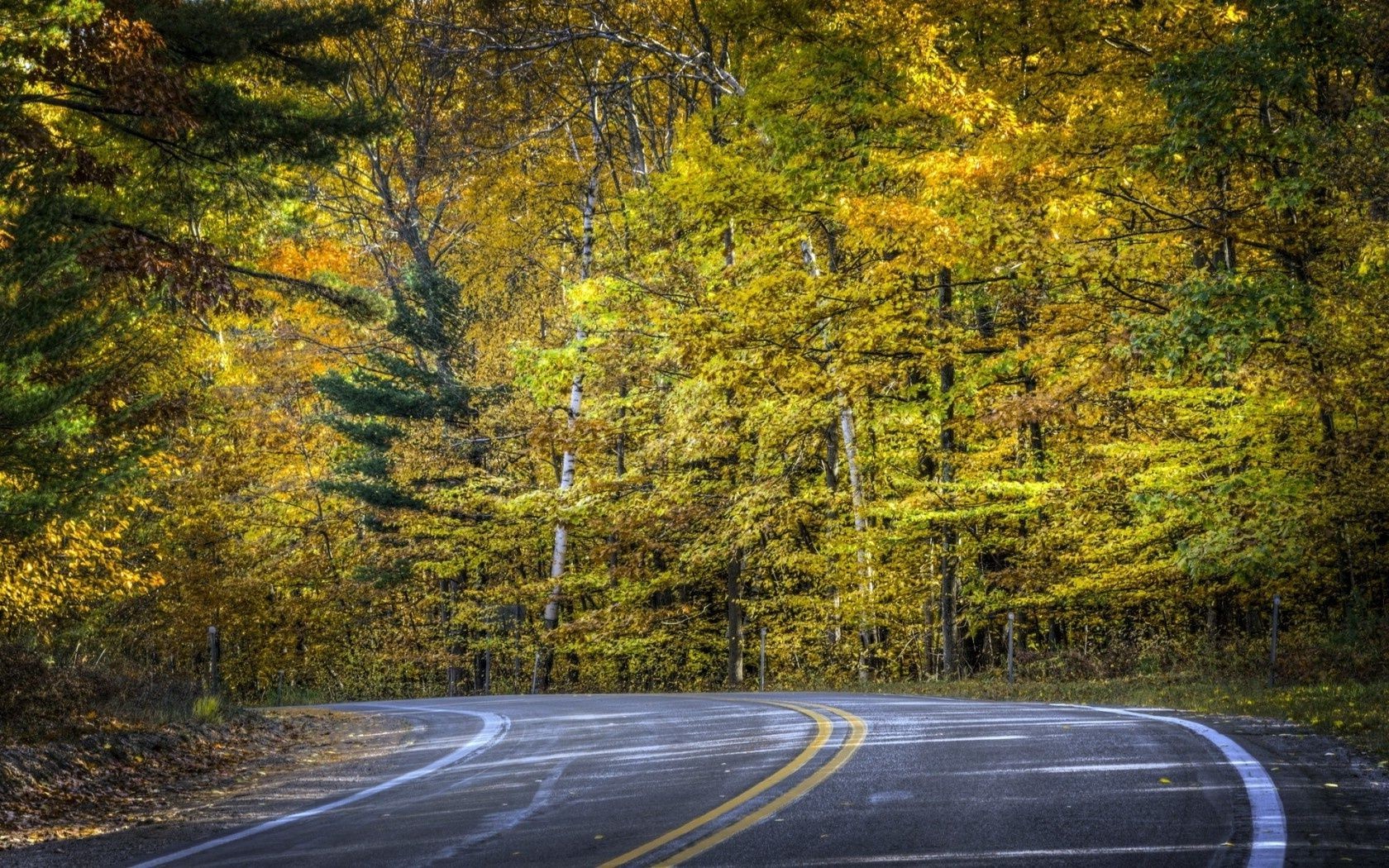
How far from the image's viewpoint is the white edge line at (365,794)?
6.87m

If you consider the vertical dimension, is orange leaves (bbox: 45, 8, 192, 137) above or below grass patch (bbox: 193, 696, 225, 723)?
above

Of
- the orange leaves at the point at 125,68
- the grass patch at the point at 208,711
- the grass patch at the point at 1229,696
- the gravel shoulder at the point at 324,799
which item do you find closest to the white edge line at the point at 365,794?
the gravel shoulder at the point at 324,799

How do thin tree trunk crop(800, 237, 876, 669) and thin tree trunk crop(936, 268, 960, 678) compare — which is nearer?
thin tree trunk crop(936, 268, 960, 678)

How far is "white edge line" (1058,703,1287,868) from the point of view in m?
5.34

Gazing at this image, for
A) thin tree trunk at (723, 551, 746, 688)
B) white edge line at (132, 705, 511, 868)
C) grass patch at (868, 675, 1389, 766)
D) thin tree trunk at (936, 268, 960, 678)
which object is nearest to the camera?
white edge line at (132, 705, 511, 868)

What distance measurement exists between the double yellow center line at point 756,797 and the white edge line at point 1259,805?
248cm

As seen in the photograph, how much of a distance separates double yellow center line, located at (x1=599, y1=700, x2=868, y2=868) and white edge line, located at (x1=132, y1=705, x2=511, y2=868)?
2702 millimetres

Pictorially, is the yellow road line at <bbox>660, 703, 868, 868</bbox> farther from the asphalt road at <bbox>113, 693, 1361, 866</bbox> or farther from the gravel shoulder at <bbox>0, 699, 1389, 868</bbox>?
the gravel shoulder at <bbox>0, 699, 1389, 868</bbox>

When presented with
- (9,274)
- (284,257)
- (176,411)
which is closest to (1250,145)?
(9,274)

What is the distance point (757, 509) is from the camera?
24.2m

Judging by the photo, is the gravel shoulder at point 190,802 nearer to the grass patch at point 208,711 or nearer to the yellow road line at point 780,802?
the grass patch at point 208,711

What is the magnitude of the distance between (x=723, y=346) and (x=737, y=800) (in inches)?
502

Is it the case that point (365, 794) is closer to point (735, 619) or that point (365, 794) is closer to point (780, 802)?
point (780, 802)

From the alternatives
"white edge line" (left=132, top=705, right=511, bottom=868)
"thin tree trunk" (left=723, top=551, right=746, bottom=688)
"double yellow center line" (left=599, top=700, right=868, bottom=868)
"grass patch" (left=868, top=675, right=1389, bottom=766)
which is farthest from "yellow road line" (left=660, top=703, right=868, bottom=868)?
"thin tree trunk" (left=723, top=551, right=746, bottom=688)
